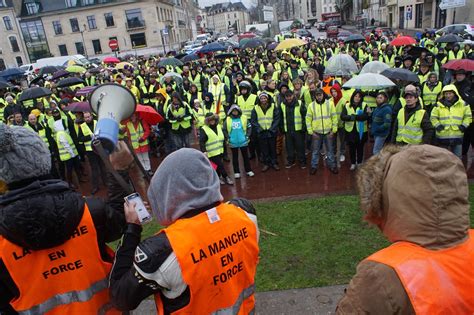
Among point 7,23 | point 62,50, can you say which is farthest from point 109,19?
point 7,23

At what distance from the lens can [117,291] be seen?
1842 mm

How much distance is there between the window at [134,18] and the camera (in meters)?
54.9

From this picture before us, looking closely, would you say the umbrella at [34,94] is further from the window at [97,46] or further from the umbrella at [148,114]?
the window at [97,46]

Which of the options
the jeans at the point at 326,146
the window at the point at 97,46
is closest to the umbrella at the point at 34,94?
the jeans at the point at 326,146

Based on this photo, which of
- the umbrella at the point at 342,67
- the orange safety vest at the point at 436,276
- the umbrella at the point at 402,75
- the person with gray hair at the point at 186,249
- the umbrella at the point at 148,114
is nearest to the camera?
the orange safety vest at the point at 436,276

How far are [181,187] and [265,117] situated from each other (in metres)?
6.44

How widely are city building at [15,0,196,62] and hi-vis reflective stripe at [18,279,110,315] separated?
55.7 m

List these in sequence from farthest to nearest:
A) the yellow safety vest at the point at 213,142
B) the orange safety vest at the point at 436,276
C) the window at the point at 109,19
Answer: the window at the point at 109,19 < the yellow safety vest at the point at 213,142 < the orange safety vest at the point at 436,276

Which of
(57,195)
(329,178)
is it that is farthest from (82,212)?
(329,178)

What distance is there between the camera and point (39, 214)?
1.75 m

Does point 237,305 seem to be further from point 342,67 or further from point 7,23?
point 7,23

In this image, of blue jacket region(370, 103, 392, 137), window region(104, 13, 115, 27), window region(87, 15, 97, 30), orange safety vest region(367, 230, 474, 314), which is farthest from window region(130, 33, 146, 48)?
orange safety vest region(367, 230, 474, 314)

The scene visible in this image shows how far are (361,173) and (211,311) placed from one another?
Answer: 1070 millimetres

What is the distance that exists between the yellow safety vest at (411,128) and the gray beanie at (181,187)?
574cm
